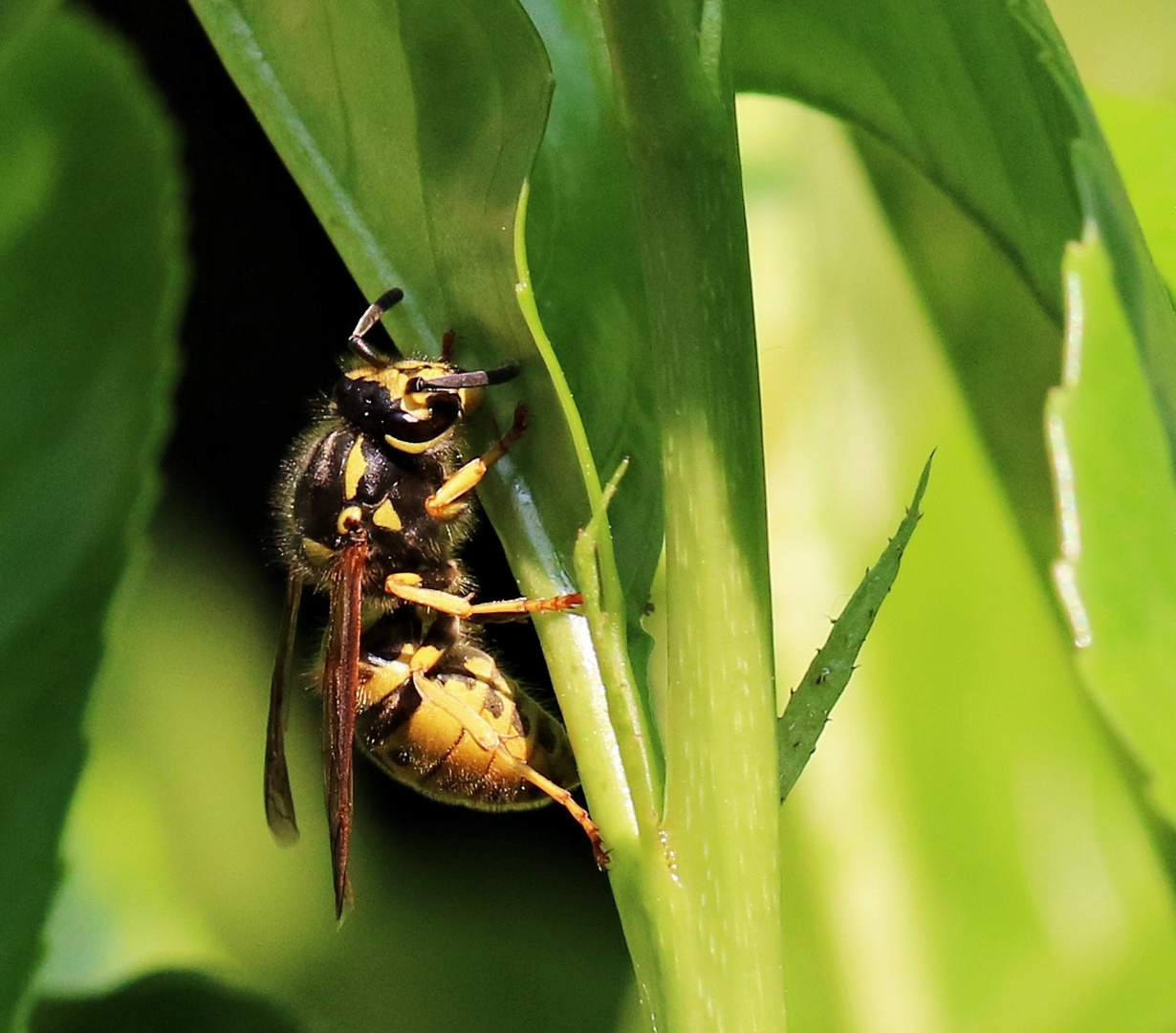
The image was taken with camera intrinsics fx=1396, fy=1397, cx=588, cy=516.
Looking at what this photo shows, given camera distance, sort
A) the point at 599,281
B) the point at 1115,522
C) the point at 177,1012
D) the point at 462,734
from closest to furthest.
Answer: the point at 1115,522, the point at 599,281, the point at 462,734, the point at 177,1012

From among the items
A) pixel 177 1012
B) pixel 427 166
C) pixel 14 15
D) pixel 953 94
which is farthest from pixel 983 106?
pixel 177 1012

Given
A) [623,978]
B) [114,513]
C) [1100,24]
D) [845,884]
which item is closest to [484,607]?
[114,513]

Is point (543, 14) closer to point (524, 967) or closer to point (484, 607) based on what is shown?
point (484, 607)

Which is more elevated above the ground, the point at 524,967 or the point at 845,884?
the point at 845,884

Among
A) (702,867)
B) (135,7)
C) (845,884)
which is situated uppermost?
(135,7)

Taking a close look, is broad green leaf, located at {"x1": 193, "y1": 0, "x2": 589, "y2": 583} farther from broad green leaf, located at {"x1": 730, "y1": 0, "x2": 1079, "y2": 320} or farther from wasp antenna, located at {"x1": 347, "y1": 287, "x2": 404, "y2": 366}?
broad green leaf, located at {"x1": 730, "y1": 0, "x2": 1079, "y2": 320}

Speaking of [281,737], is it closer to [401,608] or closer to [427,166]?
[401,608]

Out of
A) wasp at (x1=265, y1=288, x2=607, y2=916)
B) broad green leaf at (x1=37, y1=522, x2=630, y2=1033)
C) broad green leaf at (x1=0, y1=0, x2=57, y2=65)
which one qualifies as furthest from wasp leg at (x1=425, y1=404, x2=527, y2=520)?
broad green leaf at (x1=37, y1=522, x2=630, y2=1033)
